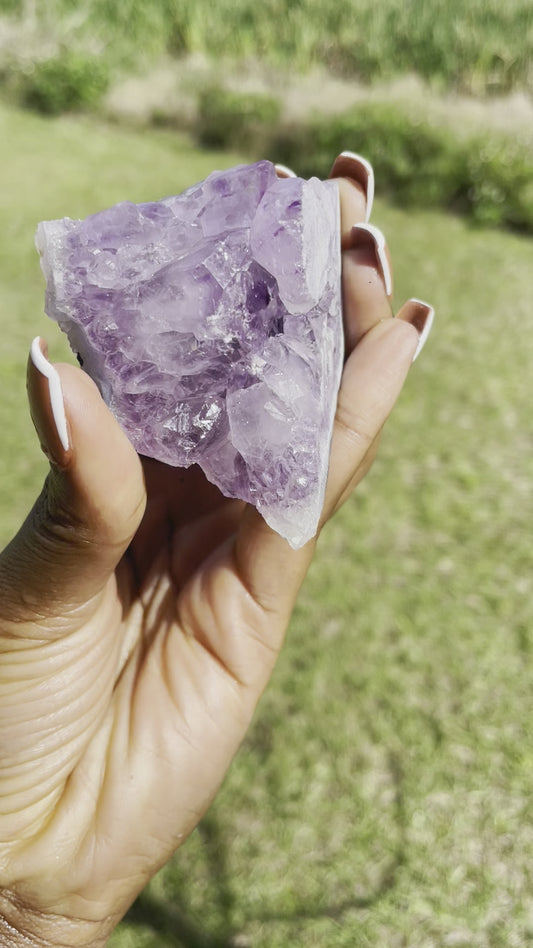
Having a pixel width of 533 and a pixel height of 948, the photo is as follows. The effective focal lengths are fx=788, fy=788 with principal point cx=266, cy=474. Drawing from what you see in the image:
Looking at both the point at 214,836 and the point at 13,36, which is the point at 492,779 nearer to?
the point at 214,836

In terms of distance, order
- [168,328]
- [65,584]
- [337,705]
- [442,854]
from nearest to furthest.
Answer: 1. [65,584]
2. [168,328]
3. [442,854]
4. [337,705]

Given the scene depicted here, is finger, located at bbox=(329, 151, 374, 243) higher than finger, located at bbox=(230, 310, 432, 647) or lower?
higher

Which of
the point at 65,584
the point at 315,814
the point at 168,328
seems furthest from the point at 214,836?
the point at 168,328

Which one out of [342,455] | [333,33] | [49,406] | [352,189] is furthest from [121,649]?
[333,33]

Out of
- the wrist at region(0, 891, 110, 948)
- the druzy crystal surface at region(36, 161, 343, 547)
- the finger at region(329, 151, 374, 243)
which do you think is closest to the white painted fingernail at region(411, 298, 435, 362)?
the finger at region(329, 151, 374, 243)

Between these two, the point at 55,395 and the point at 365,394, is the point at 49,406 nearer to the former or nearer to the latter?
the point at 55,395

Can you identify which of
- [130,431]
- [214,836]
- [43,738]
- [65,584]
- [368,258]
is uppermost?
[368,258]

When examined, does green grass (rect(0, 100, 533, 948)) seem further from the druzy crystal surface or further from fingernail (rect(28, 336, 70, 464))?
fingernail (rect(28, 336, 70, 464))
